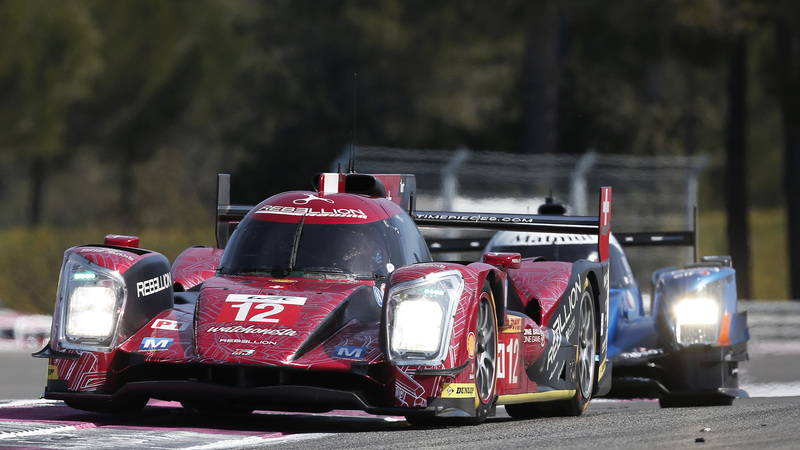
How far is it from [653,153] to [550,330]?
30191 millimetres

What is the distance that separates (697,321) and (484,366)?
364 cm

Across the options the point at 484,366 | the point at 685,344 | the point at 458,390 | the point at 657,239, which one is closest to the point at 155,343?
the point at 458,390

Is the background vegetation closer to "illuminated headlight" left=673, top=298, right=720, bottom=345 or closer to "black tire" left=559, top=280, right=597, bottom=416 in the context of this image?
"illuminated headlight" left=673, top=298, right=720, bottom=345

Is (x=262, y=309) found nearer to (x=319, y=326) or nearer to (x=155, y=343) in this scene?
(x=319, y=326)

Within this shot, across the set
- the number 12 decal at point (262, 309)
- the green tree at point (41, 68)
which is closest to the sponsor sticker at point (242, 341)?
the number 12 decal at point (262, 309)

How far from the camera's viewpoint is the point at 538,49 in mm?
34750

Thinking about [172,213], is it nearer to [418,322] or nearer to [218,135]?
[218,135]

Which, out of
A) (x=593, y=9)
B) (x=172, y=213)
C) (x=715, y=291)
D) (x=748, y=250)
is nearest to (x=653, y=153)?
(x=593, y=9)

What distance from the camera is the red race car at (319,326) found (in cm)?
729

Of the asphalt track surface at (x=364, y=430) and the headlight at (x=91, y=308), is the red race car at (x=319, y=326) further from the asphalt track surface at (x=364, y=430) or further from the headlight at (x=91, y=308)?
the asphalt track surface at (x=364, y=430)

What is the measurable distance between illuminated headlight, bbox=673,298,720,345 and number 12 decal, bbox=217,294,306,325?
4236 mm

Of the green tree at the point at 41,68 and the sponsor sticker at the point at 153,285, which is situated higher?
the green tree at the point at 41,68

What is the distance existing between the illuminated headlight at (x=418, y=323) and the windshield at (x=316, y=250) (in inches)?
33.5

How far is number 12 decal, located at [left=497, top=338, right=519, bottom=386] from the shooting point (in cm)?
804
